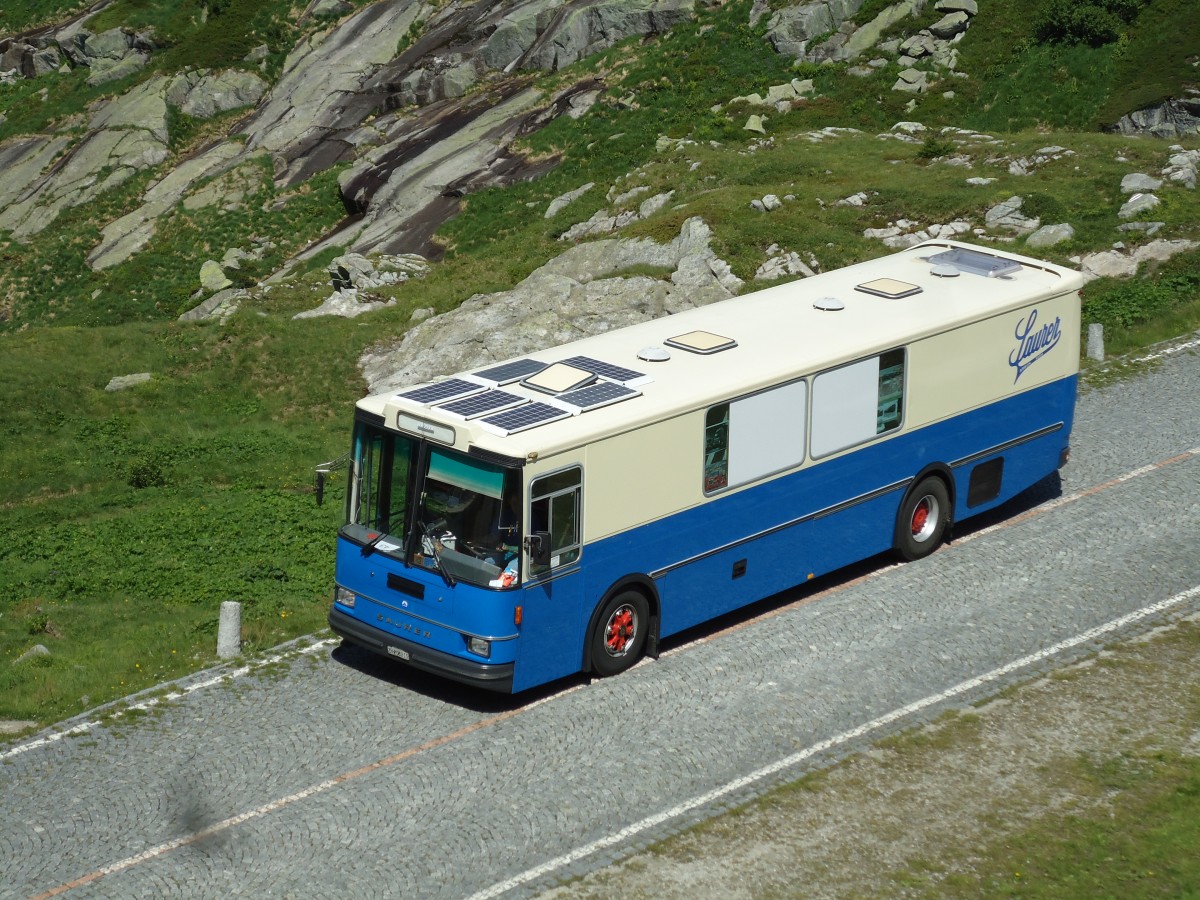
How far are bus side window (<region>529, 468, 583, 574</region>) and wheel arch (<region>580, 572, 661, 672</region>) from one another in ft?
2.52

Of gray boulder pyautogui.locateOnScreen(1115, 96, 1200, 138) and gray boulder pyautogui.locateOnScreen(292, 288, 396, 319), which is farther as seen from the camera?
gray boulder pyautogui.locateOnScreen(1115, 96, 1200, 138)

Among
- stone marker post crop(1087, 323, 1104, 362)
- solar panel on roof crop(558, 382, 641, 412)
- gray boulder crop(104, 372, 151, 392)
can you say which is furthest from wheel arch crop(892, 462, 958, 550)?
gray boulder crop(104, 372, 151, 392)

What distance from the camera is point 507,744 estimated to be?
1477cm

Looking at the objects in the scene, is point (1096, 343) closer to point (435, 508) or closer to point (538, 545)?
point (538, 545)

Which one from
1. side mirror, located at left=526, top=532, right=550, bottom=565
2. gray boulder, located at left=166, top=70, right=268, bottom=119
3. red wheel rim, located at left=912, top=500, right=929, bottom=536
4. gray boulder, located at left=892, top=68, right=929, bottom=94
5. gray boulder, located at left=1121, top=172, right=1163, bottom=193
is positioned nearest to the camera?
side mirror, located at left=526, top=532, right=550, bottom=565

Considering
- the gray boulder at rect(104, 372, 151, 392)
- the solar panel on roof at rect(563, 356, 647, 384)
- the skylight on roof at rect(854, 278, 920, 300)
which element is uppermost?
the skylight on roof at rect(854, 278, 920, 300)

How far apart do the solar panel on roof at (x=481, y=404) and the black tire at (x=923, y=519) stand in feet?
19.7

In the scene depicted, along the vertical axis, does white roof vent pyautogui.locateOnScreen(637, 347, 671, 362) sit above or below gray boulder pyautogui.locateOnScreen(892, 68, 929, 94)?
below

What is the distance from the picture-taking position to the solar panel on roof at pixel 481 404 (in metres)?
15.2

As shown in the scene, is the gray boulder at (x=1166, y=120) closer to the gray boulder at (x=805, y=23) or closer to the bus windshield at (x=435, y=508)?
the gray boulder at (x=805, y=23)

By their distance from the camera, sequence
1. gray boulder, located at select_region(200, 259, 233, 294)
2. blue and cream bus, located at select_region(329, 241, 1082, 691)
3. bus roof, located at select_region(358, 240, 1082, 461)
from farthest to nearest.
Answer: gray boulder, located at select_region(200, 259, 233, 294), bus roof, located at select_region(358, 240, 1082, 461), blue and cream bus, located at select_region(329, 241, 1082, 691)

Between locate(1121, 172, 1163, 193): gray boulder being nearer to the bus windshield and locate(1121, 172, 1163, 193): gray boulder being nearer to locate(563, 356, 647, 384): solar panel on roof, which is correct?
locate(563, 356, 647, 384): solar panel on roof

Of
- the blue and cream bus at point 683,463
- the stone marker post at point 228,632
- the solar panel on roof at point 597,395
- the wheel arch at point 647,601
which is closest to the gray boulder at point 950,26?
the blue and cream bus at point 683,463

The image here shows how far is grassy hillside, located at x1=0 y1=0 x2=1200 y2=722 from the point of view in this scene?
64.5ft
